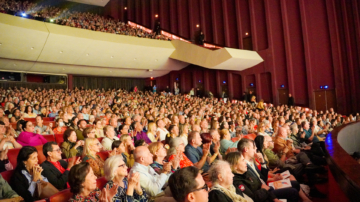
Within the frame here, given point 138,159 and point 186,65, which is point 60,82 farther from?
point 138,159

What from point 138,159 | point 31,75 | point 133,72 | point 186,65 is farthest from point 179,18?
point 138,159

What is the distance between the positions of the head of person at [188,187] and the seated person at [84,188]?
30 centimetres

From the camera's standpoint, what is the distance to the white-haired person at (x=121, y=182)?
3.42 ft

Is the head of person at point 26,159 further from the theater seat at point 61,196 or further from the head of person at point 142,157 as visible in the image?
the head of person at point 142,157

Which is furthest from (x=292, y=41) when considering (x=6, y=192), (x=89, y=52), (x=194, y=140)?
(x=6, y=192)

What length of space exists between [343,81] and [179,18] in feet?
20.8

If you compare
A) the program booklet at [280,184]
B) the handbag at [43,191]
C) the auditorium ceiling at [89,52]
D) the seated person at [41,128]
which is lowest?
the program booklet at [280,184]

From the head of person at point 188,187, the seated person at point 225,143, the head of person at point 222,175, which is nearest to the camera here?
the head of person at point 188,187

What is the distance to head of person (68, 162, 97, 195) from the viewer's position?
3.35 feet

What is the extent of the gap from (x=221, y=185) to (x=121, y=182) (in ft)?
1.57

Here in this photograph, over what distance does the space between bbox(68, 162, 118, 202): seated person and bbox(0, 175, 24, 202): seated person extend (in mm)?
359

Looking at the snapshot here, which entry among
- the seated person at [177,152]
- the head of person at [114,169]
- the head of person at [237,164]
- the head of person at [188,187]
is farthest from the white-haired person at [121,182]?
the head of person at [237,164]

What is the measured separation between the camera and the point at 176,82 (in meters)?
10.5

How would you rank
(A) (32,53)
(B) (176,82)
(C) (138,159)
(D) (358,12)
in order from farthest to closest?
(B) (176,82) < (A) (32,53) < (D) (358,12) < (C) (138,159)
